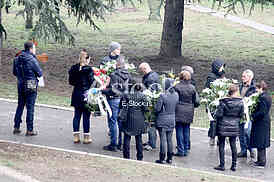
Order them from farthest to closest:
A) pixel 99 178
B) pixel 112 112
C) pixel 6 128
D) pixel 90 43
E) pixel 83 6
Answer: pixel 90 43
pixel 83 6
pixel 6 128
pixel 112 112
pixel 99 178

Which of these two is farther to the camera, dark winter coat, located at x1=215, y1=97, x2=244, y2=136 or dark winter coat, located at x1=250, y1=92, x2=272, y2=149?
dark winter coat, located at x1=250, y1=92, x2=272, y2=149

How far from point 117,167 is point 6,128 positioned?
171 inches

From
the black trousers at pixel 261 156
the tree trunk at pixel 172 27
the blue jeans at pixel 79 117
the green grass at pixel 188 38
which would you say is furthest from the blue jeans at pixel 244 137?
the green grass at pixel 188 38

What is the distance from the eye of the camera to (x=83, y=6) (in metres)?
19.7

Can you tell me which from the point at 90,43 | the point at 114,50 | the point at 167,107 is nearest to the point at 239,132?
the point at 167,107

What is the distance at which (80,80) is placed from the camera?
12.0 m

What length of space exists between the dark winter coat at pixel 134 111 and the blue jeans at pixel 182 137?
125cm

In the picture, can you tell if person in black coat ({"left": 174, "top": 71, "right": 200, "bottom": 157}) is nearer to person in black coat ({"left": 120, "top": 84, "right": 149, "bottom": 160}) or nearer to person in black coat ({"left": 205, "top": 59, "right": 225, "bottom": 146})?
person in black coat ({"left": 205, "top": 59, "right": 225, "bottom": 146})

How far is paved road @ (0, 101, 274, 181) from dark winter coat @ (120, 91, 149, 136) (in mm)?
928

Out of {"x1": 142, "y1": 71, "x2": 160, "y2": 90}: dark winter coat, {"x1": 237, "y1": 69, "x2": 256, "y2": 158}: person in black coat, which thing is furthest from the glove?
{"x1": 237, "y1": 69, "x2": 256, "y2": 158}: person in black coat

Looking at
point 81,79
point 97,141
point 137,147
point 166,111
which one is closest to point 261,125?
point 166,111

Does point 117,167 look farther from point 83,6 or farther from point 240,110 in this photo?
point 83,6

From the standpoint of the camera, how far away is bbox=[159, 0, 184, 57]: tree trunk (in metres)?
24.2

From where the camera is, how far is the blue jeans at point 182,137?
11945mm
